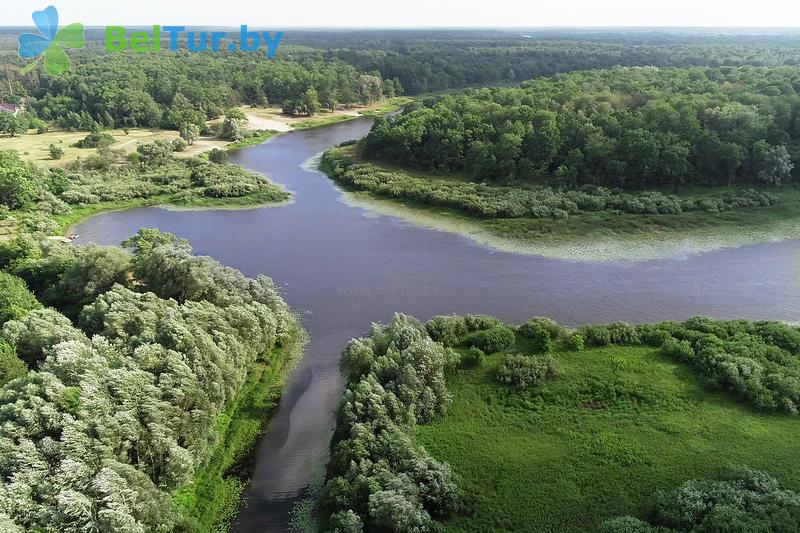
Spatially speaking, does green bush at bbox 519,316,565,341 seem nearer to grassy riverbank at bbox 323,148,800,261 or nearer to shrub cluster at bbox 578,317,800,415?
shrub cluster at bbox 578,317,800,415

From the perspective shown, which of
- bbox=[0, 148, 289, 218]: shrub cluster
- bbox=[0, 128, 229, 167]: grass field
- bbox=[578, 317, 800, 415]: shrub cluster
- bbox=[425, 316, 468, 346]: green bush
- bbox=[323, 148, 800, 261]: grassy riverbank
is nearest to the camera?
bbox=[578, 317, 800, 415]: shrub cluster

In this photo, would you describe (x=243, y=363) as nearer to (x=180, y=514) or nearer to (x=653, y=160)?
(x=180, y=514)

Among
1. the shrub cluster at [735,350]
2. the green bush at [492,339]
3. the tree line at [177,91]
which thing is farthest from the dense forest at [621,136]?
the tree line at [177,91]

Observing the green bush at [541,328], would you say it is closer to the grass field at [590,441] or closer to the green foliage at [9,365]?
the grass field at [590,441]

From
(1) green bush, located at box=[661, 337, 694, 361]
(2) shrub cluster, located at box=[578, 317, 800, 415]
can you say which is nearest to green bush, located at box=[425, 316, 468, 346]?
(2) shrub cluster, located at box=[578, 317, 800, 415]

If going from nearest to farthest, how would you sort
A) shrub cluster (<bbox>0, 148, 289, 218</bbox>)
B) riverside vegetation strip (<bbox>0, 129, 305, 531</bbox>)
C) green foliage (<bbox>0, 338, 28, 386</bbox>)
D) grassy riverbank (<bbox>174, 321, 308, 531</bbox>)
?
1. riverside vegetation strip (<bbox>0, 129, 305, 531</bbox>)
2. grassy riverbank (<bbox>174, 321, 308, 531</bbox>)
3. green foliage (<bbox>0, 338, 28, 386</bbox>)
4. shrub cluster (<bbox>0, 148, 289, 218</bbox>)

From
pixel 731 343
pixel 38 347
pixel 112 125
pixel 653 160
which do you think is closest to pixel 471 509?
pixel 731 343
